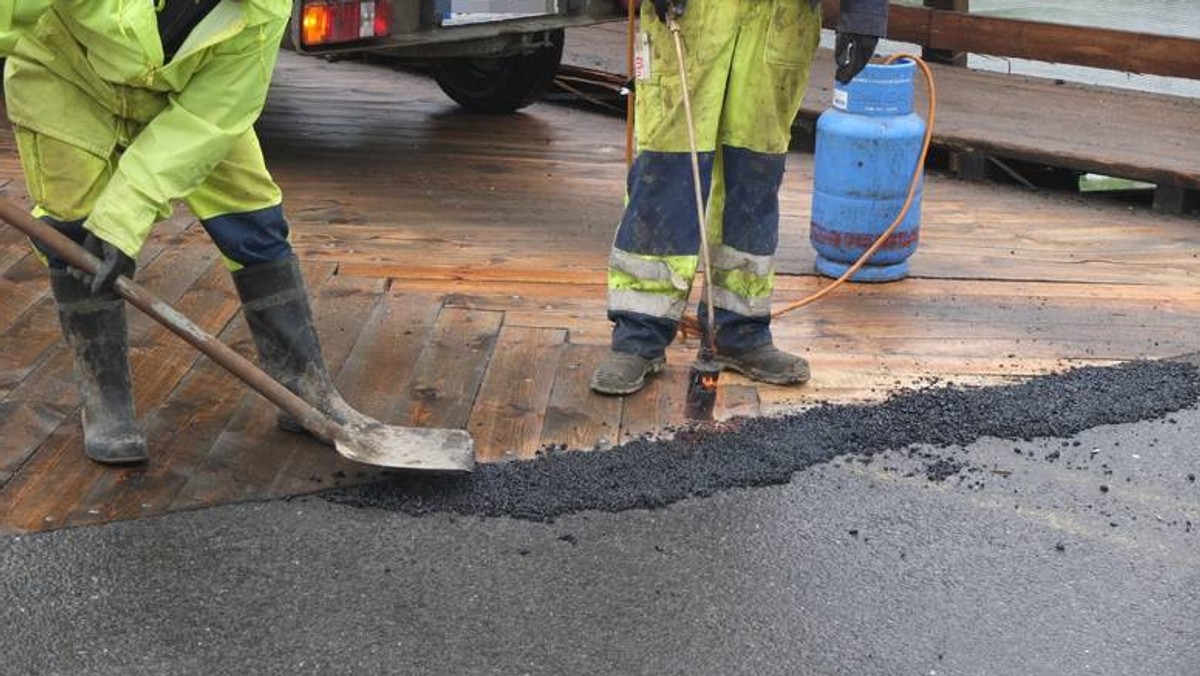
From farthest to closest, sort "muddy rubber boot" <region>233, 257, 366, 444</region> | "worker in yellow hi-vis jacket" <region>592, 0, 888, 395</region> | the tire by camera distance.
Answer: the tire, "worker in yellow hi-vis jacket" <region>592, 0, 888, 395</region>, "muddy rubber boot" <region>233, 257, 366, 444</region>

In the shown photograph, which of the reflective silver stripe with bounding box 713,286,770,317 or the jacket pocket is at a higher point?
the jacket pocket

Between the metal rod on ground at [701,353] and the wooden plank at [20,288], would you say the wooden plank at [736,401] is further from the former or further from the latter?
the wooden plank at [20,288]

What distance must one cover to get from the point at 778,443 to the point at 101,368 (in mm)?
1662

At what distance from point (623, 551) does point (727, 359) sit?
117 cm

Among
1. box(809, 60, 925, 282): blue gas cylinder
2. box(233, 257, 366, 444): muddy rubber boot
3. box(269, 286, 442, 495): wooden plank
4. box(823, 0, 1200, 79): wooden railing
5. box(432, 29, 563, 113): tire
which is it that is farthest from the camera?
box(432, 29, 563, 113): tire

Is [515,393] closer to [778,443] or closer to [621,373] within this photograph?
[621,373]

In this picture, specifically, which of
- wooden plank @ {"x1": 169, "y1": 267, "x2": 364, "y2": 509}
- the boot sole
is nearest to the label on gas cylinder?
the boot sole

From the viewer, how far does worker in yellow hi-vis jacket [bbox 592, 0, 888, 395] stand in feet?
13.9

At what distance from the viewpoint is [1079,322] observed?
4.98 metres

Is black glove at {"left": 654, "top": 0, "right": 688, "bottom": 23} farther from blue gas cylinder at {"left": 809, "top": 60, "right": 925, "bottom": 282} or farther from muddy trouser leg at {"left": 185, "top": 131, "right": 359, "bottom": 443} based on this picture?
blue gas cylinder at {"left": 809, "top": 60, "right": 925, "bottom": 282}

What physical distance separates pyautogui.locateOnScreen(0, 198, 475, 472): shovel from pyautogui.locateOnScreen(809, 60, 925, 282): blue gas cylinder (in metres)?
1.94

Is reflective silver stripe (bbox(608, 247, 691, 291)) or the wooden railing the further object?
the wooden railing

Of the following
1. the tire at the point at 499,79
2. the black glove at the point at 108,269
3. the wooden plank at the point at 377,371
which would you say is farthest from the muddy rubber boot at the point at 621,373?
the tire at the point at 499,79

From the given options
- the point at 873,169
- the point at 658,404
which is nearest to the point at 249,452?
the point at 658,404
